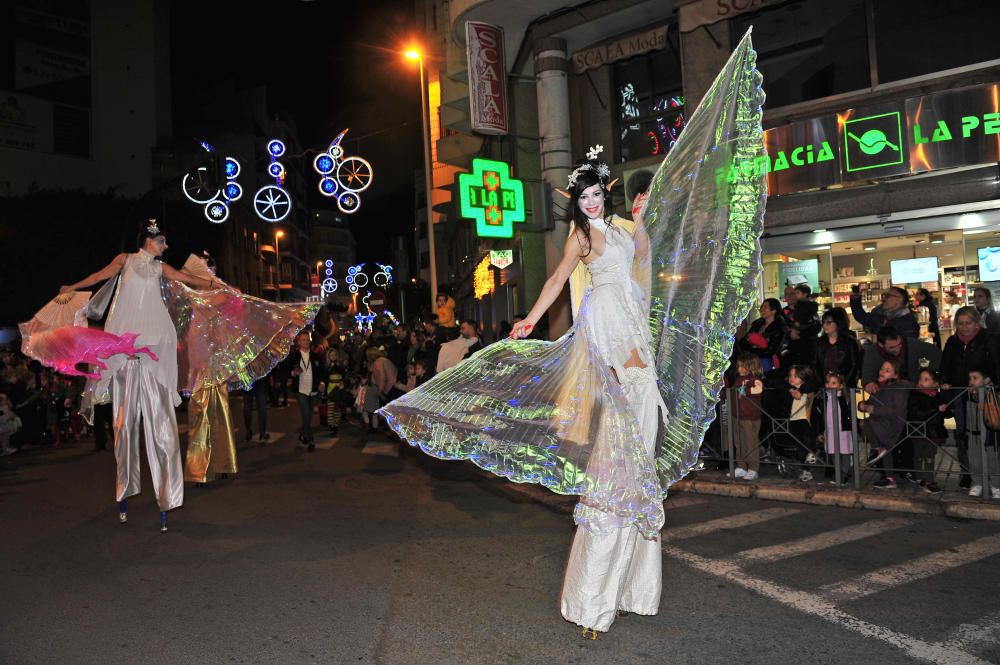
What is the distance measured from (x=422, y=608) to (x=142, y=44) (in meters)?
64.1

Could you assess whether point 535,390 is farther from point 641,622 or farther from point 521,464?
point 641,622

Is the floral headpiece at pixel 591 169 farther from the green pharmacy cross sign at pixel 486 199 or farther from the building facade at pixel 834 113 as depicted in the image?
the green pharmacy cross sign at pixel 486 199

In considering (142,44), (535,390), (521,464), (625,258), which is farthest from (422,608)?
(142,44)

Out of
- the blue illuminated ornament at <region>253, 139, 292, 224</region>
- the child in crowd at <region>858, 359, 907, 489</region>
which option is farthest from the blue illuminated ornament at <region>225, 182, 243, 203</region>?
the child in crowd at <region>858, 359, 907, 489</region>

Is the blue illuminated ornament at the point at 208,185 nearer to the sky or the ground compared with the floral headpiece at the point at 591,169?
nearer to the sky

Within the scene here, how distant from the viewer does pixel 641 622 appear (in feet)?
14.3

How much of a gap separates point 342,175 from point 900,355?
535 inches

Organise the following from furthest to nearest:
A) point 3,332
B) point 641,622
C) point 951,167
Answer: point 3,332
point 951,167
point 641,622

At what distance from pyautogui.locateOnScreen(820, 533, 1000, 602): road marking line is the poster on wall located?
26.3 ft

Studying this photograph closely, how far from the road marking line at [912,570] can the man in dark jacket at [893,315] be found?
3684 millimetres

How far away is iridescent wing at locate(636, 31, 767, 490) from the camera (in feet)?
15.4

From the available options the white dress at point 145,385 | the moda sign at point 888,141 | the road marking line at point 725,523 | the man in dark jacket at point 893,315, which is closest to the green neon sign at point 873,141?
the moda sign at point 888,141

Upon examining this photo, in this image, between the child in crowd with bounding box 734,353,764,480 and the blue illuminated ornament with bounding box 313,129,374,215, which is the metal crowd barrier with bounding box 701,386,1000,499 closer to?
the child in crowd with bounding box 734,353,764,480

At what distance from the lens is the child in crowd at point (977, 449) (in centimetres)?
737
